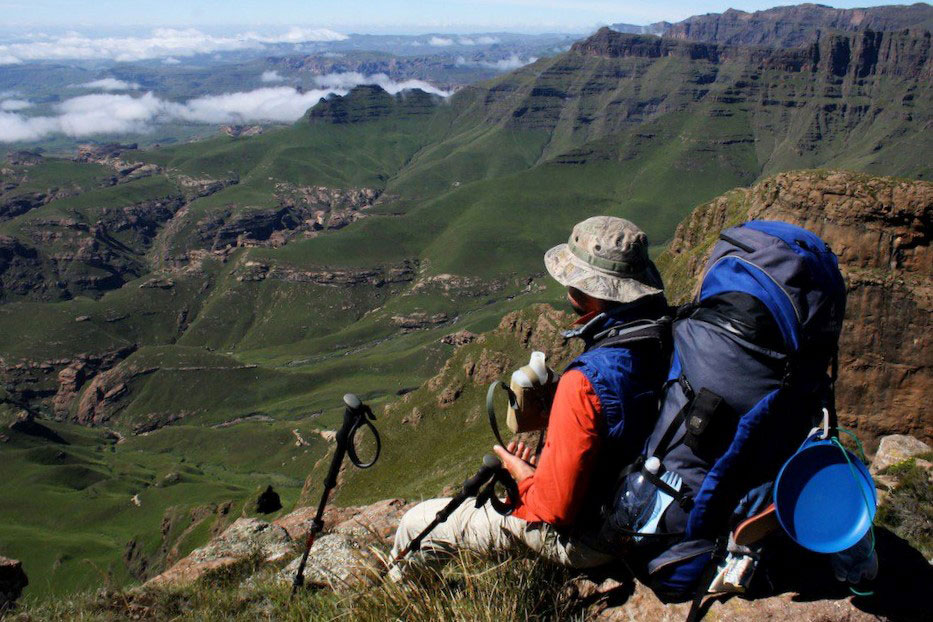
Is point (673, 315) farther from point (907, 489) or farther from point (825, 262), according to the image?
point (907, 489)

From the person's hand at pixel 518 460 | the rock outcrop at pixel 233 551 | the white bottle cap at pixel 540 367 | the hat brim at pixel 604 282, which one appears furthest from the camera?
the rock outcrop at pixel 233 551

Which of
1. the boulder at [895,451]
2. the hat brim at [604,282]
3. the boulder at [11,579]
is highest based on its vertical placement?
the hat brim at [604,282]

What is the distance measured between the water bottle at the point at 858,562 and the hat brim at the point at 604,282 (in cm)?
303

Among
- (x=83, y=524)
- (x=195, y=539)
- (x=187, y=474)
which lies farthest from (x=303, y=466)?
(x=195, y=539)

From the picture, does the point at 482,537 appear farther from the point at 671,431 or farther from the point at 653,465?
the point at 671,431

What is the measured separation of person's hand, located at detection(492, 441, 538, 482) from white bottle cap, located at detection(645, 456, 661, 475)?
60.2 inches

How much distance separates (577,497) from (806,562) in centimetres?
268

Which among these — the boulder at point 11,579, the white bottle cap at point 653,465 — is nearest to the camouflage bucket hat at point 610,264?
the white bottle cap at point 653,465

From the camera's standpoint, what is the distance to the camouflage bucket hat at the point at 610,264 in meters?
6.49

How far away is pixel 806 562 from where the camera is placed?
6.63 m

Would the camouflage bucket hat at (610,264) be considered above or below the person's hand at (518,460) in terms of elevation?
above

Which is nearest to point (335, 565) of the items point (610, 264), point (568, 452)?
point (568, 452)

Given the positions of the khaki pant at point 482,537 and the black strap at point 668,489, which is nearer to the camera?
the black strap at point 668,489

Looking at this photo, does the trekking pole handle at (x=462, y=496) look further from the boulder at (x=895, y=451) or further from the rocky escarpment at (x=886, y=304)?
the rocky escarpment at (x=886, y=304)
